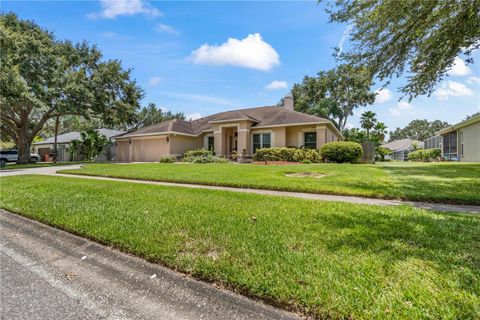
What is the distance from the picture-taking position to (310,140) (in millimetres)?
20750

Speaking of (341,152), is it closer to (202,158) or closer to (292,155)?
(292,155)

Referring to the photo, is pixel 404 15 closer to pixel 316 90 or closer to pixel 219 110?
pixel 219 110

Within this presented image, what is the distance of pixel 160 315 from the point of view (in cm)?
229

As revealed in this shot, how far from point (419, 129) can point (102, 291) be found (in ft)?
339

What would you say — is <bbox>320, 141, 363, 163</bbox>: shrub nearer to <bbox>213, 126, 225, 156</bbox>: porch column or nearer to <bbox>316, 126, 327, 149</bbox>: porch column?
<bbox>316, 126, 327, 149</bbox>: porch column

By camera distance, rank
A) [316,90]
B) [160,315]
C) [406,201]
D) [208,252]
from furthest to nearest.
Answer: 1. [316,90]
2. [406,201]
3. [208,252]
4. [160,315]

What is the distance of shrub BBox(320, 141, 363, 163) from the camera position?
59.1 ft

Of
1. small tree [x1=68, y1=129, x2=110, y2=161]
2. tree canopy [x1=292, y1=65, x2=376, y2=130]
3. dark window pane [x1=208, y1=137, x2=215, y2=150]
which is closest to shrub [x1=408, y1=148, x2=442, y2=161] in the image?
tree canopy [x1=292, y1=65, x2=376, y2=130]

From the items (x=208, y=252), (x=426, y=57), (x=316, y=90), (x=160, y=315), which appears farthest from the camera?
(x=316, y=90)

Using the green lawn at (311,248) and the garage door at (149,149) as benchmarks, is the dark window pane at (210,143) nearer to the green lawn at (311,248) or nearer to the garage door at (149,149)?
the garage door at (149,149)

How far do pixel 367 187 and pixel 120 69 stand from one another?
24580 mm

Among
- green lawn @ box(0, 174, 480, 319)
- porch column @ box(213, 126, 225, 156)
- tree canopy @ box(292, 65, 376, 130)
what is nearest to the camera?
green lawn @ box(0, 174, 480, 319)

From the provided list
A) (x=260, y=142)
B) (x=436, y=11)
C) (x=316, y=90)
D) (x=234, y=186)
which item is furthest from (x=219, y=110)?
(x=436, y=11)

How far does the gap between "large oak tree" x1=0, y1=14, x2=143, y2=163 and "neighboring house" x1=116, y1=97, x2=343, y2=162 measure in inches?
140
